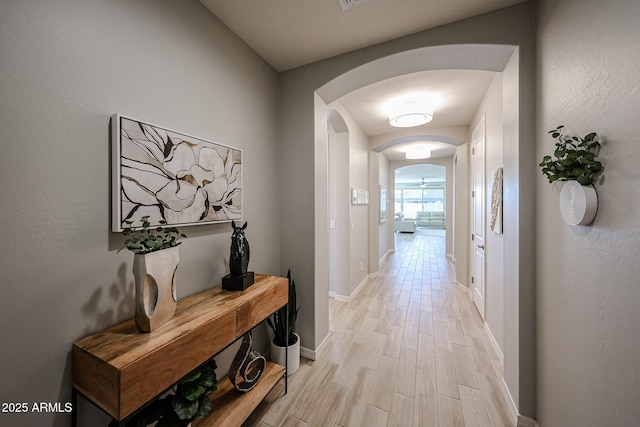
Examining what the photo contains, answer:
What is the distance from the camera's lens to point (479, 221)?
2889 mm

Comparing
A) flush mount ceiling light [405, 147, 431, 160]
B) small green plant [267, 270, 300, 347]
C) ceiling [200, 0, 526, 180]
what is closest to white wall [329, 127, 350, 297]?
ceiling [200, 0, 526, 180]

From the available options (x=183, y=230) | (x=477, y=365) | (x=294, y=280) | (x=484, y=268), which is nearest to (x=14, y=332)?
(x=183, y=230)

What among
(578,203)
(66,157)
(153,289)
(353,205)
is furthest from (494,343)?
(66,157)

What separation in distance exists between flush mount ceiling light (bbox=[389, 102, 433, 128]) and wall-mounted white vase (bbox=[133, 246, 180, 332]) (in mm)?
2829

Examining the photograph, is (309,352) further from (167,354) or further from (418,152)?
(418,152)

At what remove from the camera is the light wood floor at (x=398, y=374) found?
1492mm

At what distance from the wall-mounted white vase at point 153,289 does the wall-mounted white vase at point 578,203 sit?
1.75 meters

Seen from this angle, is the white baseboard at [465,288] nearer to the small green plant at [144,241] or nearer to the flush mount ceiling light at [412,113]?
the flush mount ceiling light at [412,113]

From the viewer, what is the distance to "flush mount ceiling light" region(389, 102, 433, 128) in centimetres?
273

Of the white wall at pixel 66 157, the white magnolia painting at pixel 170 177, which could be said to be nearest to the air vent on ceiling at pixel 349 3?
the white wall at pixel 66 157

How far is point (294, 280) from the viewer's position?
2117 millimetres

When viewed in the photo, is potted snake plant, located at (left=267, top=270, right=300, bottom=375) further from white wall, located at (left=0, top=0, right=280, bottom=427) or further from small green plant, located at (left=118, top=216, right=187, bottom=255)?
small green plant, located at (left=118, top=216, right=187, bottom=255)

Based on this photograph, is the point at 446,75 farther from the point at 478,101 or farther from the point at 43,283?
the point at 43,283

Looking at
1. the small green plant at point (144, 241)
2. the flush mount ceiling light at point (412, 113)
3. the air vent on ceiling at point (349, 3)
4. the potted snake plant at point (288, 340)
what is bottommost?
the potted snake plant at point (288, 340)
